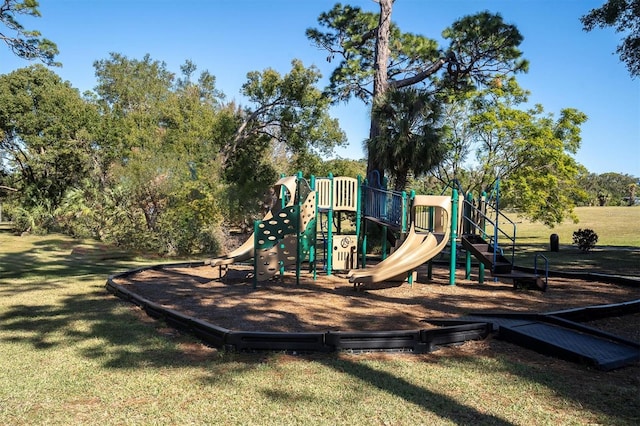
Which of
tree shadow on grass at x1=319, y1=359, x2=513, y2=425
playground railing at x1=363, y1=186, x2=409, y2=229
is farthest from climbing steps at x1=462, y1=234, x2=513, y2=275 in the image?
tree shadow on grass at x1=319, y1=359, x2=513, y2=425

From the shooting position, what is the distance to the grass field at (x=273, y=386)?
139 inches

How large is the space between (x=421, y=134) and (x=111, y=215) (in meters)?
12.8

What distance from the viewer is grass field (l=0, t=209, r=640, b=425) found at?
3.54 metres

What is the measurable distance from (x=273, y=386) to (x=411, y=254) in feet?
18.3

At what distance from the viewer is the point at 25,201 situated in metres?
24.3

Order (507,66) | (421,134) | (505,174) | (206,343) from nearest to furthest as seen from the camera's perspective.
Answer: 1. (206,343)
2. (421,134)
3. (507,66)
4. (505,174)

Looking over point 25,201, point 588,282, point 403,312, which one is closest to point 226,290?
point 403,312

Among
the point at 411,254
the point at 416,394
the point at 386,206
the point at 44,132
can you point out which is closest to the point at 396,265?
the point at 411,254

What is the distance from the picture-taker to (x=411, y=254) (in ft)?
30.2

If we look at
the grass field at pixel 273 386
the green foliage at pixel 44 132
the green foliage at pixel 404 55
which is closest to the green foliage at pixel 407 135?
the green foliage at pixel 404 55

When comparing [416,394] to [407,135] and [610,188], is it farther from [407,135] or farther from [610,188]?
[610,188]

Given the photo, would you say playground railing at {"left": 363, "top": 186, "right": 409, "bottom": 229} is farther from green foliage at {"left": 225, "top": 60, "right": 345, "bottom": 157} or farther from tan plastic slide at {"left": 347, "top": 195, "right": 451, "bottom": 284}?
green foliage at {"left": 225, "top": 60, "right": 345, "bottom": 157}

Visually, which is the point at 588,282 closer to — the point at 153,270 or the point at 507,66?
the point at 153,270

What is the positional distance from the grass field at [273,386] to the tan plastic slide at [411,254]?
130 inches
